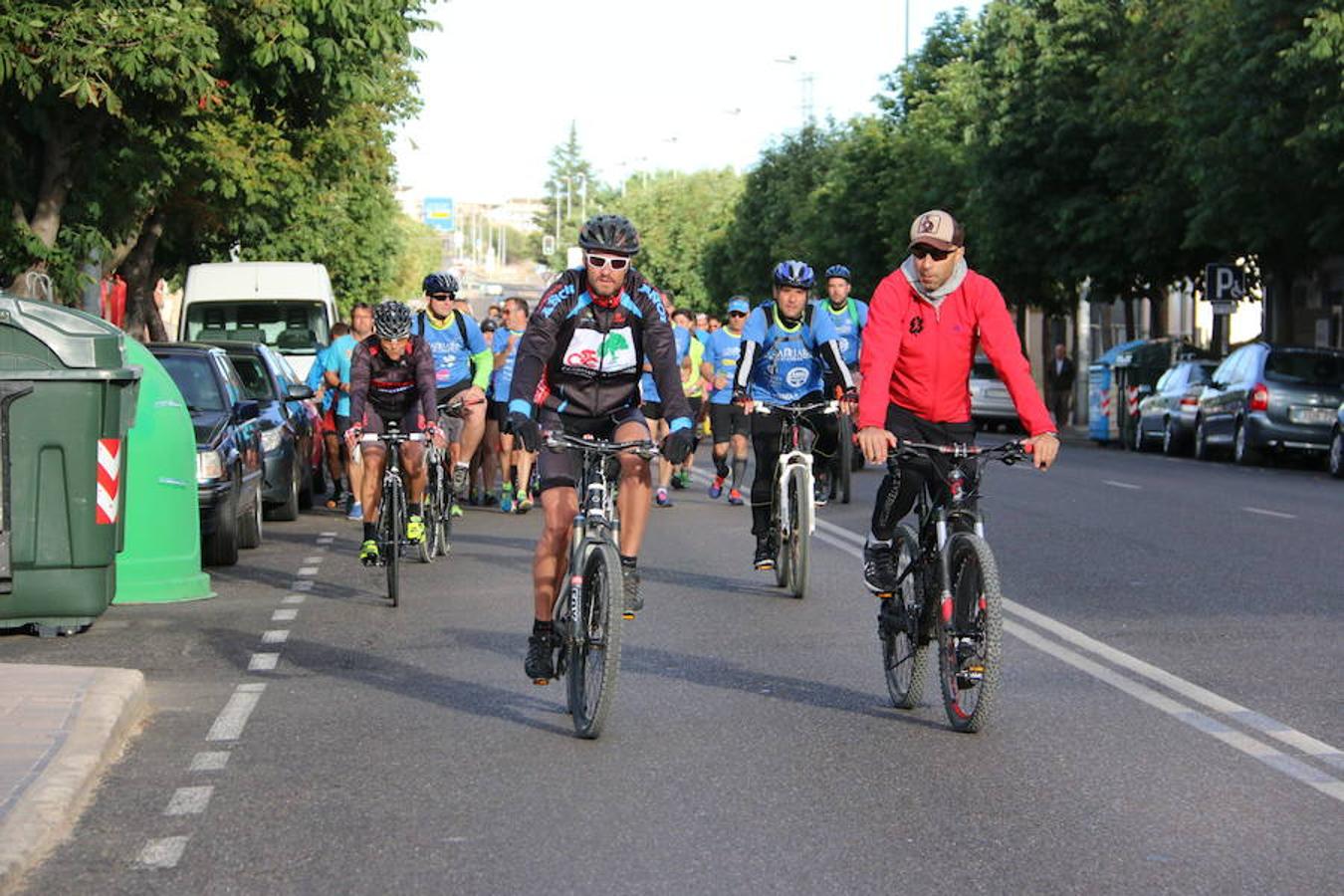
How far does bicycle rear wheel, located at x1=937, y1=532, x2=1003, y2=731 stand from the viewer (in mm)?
8188

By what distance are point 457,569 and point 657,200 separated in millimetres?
110935

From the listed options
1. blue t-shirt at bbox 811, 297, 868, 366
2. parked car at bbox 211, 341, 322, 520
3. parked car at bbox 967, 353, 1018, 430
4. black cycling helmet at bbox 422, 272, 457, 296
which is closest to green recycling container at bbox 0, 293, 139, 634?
black cycling helmet at bbox 422, 272, 457, 296

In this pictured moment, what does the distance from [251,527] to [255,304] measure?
654 inches

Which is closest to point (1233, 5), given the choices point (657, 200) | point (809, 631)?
point (809, 631)

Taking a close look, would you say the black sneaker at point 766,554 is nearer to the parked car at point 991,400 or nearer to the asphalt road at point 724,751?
the asphalt road at point 724,751

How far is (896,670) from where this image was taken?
9172mm

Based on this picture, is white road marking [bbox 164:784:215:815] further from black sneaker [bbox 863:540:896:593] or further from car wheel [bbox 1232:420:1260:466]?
car wheel [bbox 1232:420:1260:466]

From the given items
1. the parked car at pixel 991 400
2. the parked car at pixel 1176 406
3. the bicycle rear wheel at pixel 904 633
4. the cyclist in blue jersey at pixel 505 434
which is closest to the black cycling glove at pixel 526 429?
the bicycle rear wheel at pixel 904 633

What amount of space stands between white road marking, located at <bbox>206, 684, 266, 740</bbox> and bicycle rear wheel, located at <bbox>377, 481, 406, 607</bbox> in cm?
321

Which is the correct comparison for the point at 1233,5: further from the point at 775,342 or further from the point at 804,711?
the point at 804,711

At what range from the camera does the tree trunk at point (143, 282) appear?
3941cm

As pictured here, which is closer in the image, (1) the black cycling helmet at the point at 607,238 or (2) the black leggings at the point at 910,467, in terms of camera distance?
(1) the black cycling helmet at the point at 607,238

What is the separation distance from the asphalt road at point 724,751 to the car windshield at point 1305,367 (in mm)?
17845

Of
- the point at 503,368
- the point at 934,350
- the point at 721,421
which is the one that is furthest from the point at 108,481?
the point at 503,368
